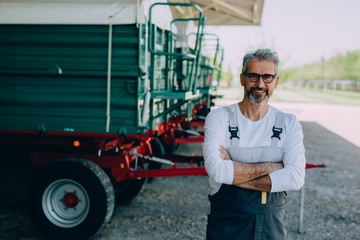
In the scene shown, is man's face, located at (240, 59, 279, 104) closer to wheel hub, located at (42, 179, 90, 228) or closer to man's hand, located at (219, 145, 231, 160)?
man's hand, located at (219, 145, 231, 160)

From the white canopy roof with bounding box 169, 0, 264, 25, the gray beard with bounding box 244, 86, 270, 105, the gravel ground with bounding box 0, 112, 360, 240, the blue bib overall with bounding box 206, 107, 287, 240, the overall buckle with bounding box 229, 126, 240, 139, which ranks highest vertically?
the white canopy roof with bounding box 169, 0, 264, 25

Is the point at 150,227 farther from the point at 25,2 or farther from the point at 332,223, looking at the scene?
the point at 25,2

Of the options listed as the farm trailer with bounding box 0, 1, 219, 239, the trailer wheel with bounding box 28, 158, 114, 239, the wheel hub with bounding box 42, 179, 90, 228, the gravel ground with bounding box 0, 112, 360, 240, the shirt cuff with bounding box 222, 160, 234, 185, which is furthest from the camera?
the gravel ground with bounding box 0, 112, 360, 240

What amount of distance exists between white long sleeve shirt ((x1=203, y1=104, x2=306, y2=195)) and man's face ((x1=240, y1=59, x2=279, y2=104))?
136 mm

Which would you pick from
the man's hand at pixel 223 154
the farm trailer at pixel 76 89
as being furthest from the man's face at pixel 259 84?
the farm trailer at pixel 76 89

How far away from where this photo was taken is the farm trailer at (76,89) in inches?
142

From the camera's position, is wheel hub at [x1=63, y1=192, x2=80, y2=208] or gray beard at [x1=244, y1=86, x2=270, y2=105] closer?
gray beard at [x1=244, y1=86, x2=270, y2=105]

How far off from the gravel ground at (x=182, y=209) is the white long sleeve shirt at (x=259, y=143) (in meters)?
2.23

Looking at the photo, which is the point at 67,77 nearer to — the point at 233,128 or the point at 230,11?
the point at 233,128

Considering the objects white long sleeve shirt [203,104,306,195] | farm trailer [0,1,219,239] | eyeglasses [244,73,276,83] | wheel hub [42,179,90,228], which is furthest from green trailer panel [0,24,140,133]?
eyeglasses [244,73,276,83]

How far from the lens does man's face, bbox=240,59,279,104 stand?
2.20 m

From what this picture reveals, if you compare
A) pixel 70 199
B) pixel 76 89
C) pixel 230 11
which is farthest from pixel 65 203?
pixel 230 11

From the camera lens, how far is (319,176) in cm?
684

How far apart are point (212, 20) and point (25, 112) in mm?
8367
